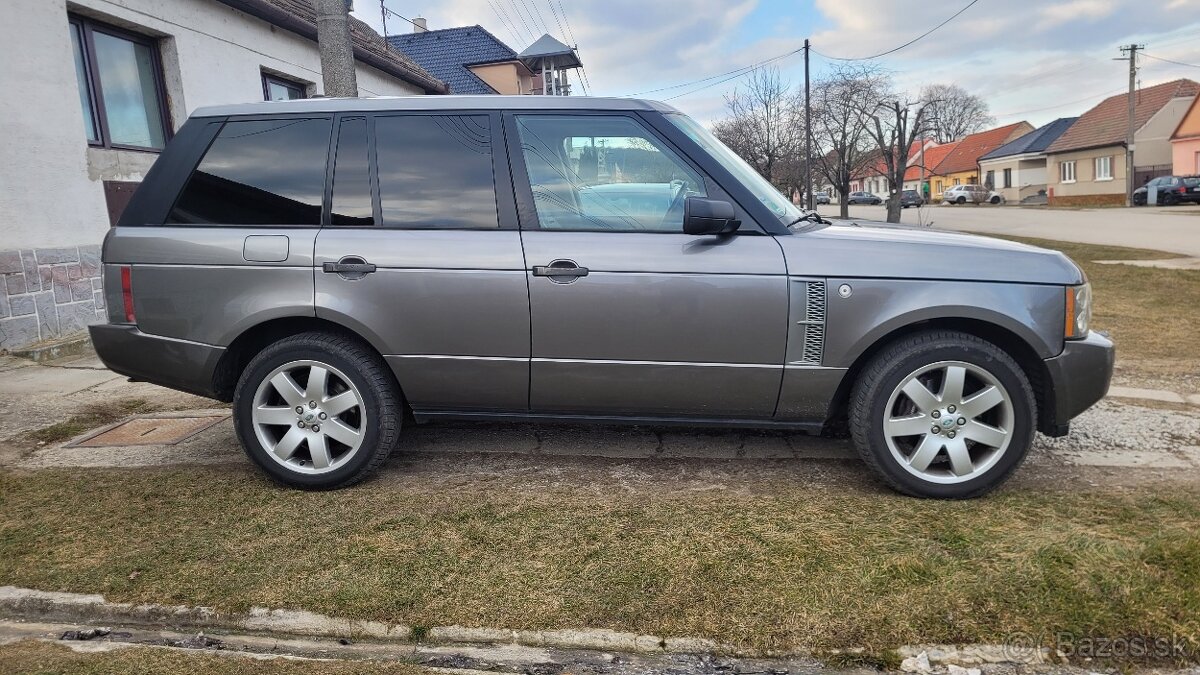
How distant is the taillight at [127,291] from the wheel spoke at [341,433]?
1.11 m

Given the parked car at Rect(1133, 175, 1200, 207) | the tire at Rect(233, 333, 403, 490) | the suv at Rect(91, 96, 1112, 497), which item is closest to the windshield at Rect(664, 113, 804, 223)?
the suv at Rect(91, 96, 1112, 497)

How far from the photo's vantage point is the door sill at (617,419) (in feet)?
11.7

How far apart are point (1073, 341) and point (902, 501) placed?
1013 millimetres

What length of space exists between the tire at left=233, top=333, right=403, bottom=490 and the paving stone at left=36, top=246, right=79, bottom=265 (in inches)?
214

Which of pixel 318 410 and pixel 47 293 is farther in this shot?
pixel 47 293

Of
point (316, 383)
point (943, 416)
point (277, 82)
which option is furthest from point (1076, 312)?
point (277, 82)

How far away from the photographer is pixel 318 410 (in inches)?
143

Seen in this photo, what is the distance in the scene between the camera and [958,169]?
72812mm

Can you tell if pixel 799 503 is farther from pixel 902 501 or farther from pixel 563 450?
pixel 563 450

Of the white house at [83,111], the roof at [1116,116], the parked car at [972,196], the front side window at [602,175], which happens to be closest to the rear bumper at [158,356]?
the front side window at [602,175]

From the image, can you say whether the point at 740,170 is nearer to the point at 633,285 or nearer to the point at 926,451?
the point at 633,285

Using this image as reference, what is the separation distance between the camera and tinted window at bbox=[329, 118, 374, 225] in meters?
3.67

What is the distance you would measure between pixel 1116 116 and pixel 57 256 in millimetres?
58926

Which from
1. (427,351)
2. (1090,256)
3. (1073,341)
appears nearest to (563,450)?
(427,351)
